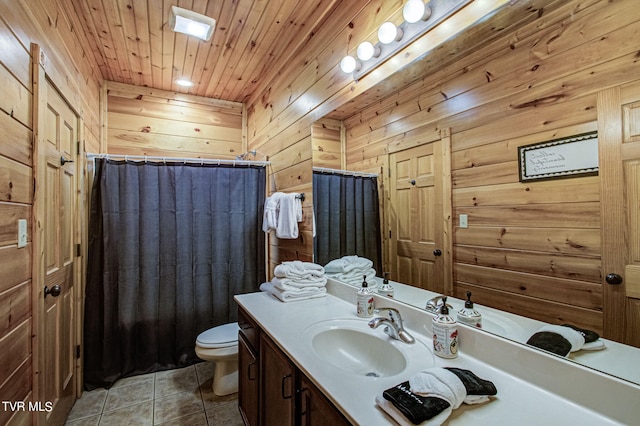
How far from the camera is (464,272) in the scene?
113 centimetres

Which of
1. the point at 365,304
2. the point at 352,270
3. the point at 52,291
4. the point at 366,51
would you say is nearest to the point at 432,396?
the point at 365,304

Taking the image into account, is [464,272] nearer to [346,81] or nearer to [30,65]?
[346,81]

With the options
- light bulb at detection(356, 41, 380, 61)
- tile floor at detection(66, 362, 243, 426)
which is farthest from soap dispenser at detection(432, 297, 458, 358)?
tile floor at detection(66, 362, 243, 426)

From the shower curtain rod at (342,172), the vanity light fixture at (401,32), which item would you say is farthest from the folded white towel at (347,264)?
the vanity light fixture at (401,32)

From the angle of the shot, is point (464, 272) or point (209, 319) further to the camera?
point (209, 319)

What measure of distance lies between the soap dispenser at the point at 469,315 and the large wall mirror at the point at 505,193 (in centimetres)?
4

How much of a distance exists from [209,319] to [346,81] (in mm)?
2155

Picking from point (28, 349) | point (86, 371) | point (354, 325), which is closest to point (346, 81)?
point (354, 325)

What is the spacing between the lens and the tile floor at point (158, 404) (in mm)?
1861

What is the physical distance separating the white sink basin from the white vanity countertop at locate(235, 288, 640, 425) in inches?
2.1

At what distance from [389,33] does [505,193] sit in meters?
0.89

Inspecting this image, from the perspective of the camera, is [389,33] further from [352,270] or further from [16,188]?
[16,188]

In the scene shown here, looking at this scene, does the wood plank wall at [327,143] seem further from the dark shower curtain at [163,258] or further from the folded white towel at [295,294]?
the dark shower curtain at [163,258]

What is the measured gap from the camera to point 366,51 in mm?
1513
